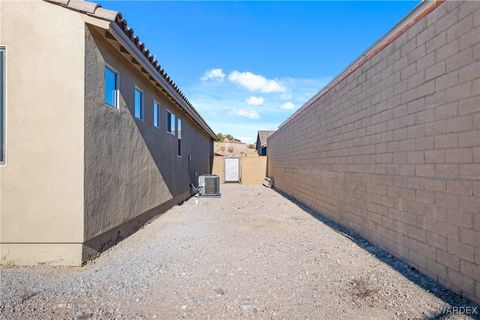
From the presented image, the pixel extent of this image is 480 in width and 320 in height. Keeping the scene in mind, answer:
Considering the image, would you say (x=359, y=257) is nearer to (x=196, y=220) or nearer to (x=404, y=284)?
(x=404, y=284)

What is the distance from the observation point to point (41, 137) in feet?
13.6

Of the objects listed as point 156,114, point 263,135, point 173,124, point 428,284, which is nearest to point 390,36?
point 428,284

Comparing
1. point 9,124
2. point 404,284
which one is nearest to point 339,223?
point 404,284

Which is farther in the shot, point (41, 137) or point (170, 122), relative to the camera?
point (170, 122)

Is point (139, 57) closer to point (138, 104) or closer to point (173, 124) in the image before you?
point (138, 104)

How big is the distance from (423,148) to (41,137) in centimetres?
527

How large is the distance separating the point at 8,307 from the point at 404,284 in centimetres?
440

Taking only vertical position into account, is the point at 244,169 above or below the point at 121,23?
below

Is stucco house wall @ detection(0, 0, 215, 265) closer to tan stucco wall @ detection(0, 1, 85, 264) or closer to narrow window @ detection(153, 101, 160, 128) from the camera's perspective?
tan stucco wall @ detection(0, 1, 85, 264)

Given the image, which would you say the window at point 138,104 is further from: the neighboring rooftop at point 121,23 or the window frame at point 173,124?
the window frame at point 173,124

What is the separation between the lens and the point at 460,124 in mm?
3215

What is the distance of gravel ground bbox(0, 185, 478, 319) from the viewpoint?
2.94m

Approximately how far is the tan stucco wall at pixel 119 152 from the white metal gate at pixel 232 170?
13849 mm

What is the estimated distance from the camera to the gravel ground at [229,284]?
2943 millimetres
